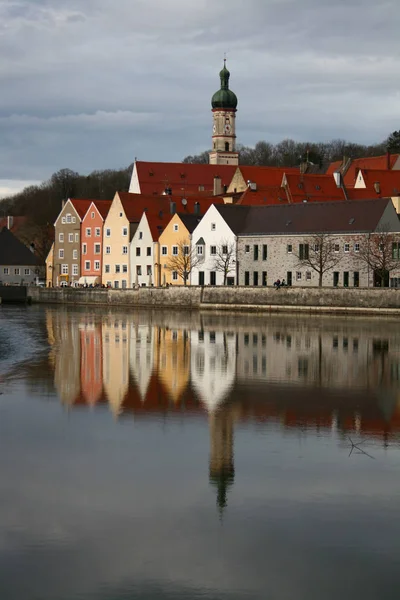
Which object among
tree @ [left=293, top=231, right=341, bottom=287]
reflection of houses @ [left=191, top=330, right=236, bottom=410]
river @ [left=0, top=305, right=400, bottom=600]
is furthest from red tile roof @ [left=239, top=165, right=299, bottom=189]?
river @ [left=0, top=305, right=400, bottom=600]

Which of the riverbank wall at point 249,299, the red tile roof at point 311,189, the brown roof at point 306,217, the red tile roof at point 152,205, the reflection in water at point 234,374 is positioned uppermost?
the red tile roof at point 311,189

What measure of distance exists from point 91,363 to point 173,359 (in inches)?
125

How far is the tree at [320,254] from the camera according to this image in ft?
225

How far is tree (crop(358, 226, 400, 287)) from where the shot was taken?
65.1m

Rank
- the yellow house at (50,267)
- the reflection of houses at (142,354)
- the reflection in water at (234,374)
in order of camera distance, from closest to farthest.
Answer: the reflection in water at (234,374) → the reflection of houses at (142,354) → the yellow house at (50,267)

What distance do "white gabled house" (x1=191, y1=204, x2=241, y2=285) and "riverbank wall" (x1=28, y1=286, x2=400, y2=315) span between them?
4.88 metres

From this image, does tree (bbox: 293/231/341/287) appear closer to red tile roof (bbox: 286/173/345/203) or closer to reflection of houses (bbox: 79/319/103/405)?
red tile roof (bbox: 286/173/345/203)

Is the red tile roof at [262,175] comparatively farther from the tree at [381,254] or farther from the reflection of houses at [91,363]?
the reflection of houses at [91,363]

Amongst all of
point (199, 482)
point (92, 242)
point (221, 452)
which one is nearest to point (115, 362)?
point (221, 452)

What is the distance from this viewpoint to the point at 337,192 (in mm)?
91000

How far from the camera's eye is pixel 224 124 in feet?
473

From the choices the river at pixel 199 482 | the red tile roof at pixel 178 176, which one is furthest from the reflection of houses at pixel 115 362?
the red tile roof at pixel 178 176

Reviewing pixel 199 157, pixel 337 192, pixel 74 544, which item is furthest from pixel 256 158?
pixel 74 544

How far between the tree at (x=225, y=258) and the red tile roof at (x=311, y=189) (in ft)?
48.6
